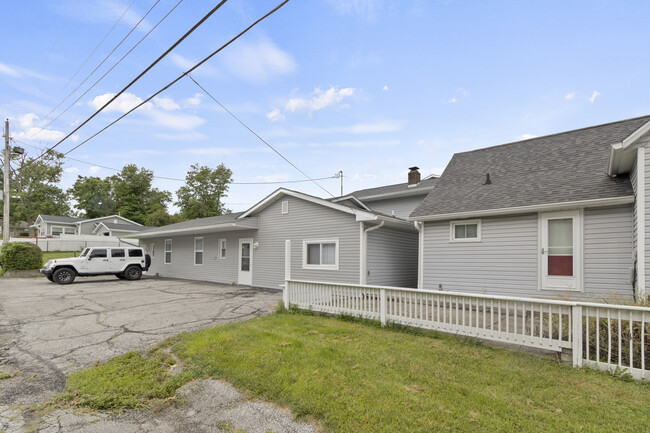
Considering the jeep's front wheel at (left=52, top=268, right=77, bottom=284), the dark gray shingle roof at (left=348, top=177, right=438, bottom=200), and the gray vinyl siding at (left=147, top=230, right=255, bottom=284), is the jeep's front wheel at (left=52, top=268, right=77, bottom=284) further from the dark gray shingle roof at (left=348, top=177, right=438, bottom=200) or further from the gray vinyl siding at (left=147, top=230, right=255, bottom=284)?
the dark gray shingle roof at (left=348, top=177, right=438, bottom=200)

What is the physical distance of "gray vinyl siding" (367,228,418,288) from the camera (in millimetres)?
10508

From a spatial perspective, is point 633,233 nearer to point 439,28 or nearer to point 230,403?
point 439,28

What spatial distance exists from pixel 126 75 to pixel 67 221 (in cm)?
4087

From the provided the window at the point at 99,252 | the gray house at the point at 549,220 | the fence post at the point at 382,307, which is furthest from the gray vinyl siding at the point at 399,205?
the window at the point at 99,252

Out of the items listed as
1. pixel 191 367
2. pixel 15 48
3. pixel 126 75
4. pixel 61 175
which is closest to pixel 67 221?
pixel 61 175

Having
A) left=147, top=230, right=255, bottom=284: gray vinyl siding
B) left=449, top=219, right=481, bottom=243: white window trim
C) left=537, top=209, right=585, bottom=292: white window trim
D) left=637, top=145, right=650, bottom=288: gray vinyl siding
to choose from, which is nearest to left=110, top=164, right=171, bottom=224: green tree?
left=147, top=230, right=255, bottom=284: gray vinyl siding

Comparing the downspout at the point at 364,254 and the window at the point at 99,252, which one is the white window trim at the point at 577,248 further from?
the window at the point at 99,252

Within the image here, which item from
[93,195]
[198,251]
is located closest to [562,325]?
[198,251]

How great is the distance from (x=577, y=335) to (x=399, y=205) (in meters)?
12.6

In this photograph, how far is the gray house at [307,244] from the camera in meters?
10.4

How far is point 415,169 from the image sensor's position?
53.5 ft

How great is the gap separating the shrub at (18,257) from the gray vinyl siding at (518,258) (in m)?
20.3

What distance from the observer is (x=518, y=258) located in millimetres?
7965

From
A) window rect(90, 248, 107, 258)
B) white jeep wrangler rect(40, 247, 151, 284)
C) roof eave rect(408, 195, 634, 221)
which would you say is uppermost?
roof eave rect(408, 195, 634, 221)
